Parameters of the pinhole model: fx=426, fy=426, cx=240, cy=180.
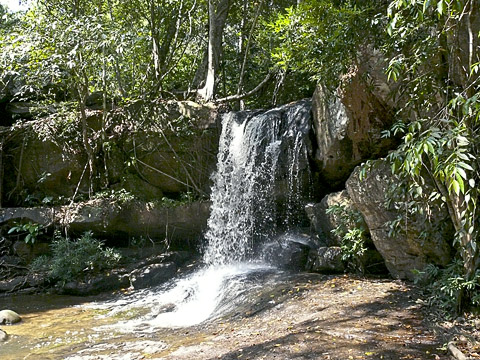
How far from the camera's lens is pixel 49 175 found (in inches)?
391

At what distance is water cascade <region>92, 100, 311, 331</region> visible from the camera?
8031 millimetres

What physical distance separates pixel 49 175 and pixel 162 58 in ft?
16.0

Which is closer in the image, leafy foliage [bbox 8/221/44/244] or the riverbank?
the riverbank

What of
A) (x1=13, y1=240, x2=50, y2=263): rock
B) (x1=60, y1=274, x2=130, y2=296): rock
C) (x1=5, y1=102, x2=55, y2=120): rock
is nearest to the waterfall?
(x1=60, y1=274, x2=130, y2=296): rock

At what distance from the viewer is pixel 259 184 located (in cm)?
893

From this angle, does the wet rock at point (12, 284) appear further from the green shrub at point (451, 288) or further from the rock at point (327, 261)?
the green shrub at point (451, 288)

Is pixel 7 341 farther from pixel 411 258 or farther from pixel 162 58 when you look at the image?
pixel 162 58

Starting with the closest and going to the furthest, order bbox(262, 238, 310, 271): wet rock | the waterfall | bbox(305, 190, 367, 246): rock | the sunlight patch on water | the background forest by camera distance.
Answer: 1. the background forest
2. the sunlight patch on water
3. bbox(305, 190, 367, 246): rock
4. bbox(262, 238, 310, 271): wet rock
5. the waterfall

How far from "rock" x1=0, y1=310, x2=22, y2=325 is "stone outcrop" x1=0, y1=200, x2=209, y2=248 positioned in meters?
2.87

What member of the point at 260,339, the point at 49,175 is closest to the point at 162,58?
the point at 49,175

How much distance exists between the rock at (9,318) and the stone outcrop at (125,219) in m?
2.87

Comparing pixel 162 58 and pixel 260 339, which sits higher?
pixel 162 58

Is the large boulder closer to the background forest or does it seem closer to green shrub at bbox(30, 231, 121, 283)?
the background forest

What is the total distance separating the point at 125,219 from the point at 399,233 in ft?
19.7
